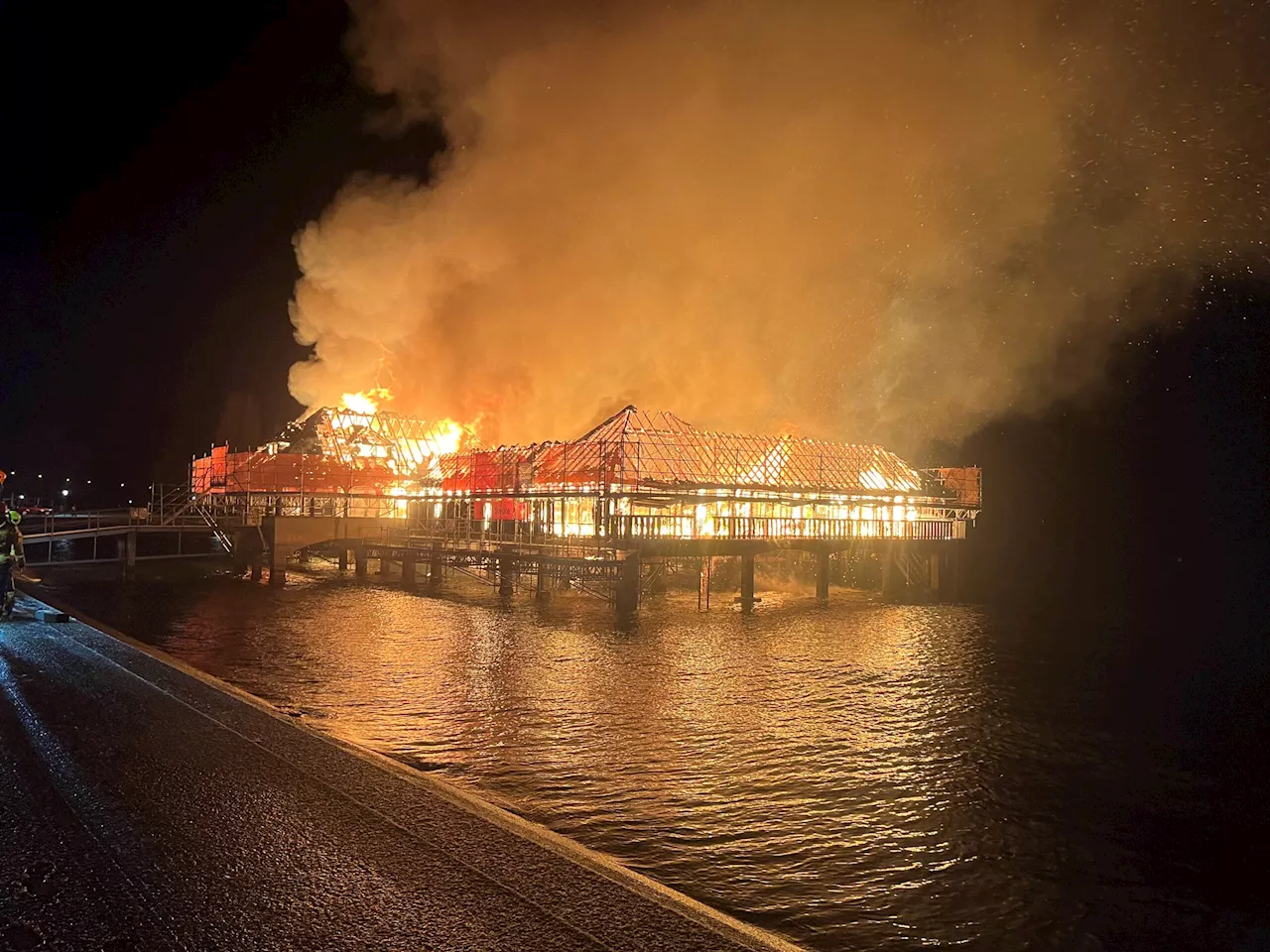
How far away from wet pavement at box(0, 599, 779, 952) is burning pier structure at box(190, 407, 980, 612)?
1725cm

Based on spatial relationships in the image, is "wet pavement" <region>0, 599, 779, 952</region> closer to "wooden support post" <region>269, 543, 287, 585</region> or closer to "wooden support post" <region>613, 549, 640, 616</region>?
"wooden support post" <region>613, 549, 640, 616</region>

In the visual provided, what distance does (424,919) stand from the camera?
5074 mm

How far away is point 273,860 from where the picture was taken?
5.82m

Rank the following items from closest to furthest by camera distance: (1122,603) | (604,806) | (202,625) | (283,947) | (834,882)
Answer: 1. (283,947)
2. (834,882)
3. (604,806)
4. (202,625)
5. (1122,603)

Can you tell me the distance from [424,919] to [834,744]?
25.8 ft

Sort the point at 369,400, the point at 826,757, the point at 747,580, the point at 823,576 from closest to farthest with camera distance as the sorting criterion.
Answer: the point at 826,757 → the point at 747,580 → the point at 823,576 → the point at 369,400

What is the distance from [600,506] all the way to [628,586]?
4.88 metres

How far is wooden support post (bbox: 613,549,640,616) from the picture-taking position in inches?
974

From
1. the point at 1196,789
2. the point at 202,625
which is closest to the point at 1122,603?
the point at 1196,789

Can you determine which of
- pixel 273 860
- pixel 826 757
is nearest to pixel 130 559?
pixel 826 757

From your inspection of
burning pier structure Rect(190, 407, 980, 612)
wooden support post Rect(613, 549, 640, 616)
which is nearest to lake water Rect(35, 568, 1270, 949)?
wooden support post Rect(613, 549, 640, 616)

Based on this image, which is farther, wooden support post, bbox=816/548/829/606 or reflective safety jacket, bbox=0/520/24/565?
wooden support post, bbox=816/548/829/606

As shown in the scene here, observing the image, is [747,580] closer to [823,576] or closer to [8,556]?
[823,576]

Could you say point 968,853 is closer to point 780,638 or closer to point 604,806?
point 604,806
